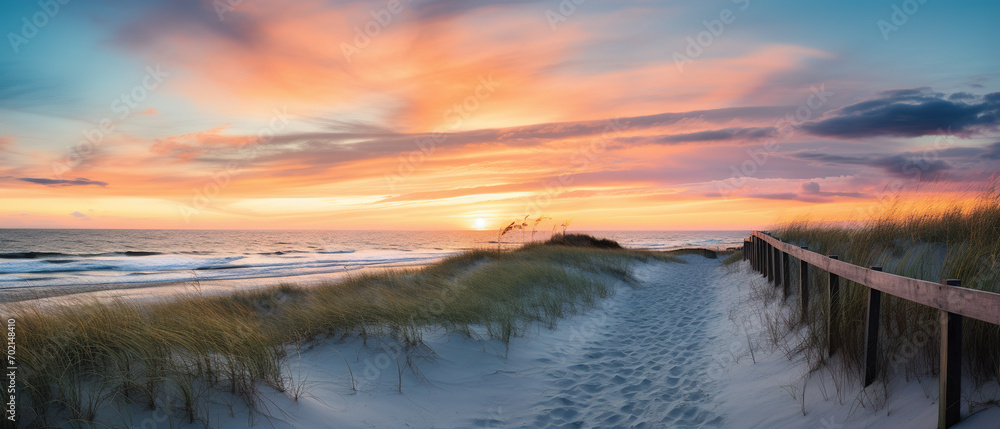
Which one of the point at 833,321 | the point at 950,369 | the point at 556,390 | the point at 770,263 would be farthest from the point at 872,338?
the point at 770,263

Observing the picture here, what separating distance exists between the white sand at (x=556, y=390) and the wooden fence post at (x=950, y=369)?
15cm

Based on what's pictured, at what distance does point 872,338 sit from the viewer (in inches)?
155

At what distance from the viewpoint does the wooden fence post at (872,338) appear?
391 cm

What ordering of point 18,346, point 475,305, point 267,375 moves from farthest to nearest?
point 475,305 → point 267,375 → point 18,346

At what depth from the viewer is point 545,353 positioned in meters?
7.15

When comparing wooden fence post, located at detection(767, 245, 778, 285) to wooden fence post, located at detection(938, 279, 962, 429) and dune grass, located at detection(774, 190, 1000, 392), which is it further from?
wooden fence post, located at detection(938, 279, 962, 429)

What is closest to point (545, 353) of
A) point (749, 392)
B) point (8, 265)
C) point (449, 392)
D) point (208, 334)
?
point (449, 392)

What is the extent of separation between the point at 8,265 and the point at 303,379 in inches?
1276

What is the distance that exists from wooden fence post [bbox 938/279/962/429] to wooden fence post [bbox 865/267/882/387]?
1.00 metres

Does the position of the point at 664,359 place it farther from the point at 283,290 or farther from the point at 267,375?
the point at 283,290

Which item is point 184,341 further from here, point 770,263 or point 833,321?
point 770,263

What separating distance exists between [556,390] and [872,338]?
335 centimetres

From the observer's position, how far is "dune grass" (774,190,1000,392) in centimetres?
349

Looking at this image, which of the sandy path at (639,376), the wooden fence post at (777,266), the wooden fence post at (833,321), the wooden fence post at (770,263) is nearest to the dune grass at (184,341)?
the sandy path at (639,376)
